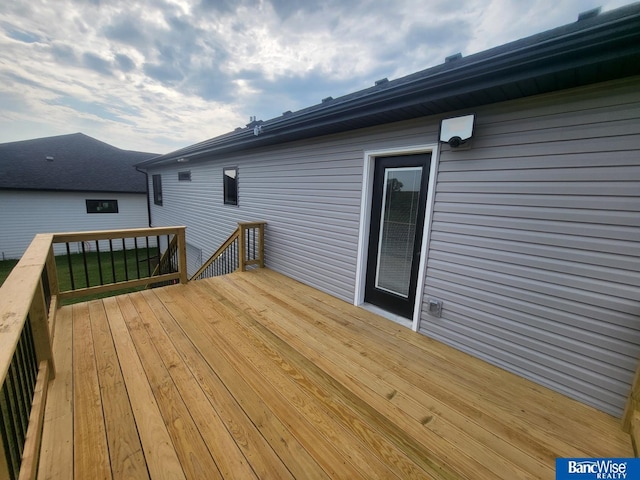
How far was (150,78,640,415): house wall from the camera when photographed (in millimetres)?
1709

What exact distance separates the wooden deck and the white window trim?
2.01 feet

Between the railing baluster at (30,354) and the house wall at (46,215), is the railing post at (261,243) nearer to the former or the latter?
the railing baluster at (30,354)

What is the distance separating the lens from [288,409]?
5.52 ft

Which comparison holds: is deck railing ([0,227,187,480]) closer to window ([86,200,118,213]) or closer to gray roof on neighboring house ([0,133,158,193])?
gray roof on neighboring house ([0,133,158,193])

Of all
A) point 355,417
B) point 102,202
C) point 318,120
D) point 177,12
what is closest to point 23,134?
point 102,202

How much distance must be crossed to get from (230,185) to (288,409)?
521 centimetres

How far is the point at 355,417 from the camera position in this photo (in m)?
1.65

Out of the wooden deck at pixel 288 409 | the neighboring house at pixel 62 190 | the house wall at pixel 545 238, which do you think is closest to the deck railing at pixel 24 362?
the wooden deck at pixel 288 409

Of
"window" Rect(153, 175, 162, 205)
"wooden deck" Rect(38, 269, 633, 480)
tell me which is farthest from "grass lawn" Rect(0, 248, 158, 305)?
"wooden deck" Rect(38, 269, 633, 480)

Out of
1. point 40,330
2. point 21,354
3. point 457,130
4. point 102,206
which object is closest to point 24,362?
point 21,354

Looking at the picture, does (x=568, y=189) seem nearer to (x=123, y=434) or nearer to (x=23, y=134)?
(x=123, y=434)

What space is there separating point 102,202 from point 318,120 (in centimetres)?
1417

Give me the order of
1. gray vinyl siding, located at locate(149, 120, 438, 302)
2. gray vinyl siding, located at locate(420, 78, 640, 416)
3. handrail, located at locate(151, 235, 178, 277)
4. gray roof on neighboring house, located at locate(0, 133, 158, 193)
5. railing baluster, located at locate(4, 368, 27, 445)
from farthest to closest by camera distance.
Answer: gray roof on neighboring house, located at locate(0, 133, 158, 193), handrail, located at locate(151, 235, 178, 277), gray vinyl siding, located at locate(149, 120, 438, 302), gray vinyl siding, located at locate(420, 78, 640, 416), railing baluster, located at locate(4, 368, 27, 445)

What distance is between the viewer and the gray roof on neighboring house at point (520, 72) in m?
1.44
